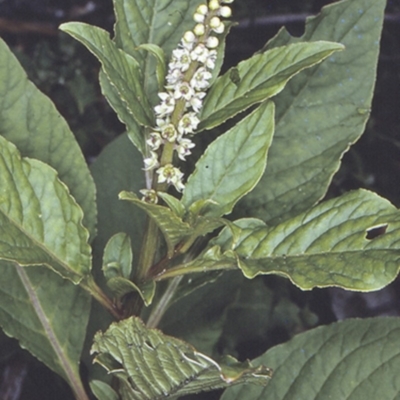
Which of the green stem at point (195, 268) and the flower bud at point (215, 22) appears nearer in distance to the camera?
the flower bud at point (215, 22)

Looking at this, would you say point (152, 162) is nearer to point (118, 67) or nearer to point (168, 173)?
point (168, 173)

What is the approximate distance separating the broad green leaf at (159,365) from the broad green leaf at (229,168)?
0.24 meters

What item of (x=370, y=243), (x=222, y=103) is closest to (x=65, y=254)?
(x=222, y=103)

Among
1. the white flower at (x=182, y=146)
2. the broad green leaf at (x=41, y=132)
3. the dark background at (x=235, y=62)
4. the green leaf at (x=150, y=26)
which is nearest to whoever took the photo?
the white flower at (x=182, y=146)

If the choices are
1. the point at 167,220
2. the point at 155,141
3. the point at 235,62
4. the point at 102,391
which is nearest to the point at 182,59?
the point at 155,141

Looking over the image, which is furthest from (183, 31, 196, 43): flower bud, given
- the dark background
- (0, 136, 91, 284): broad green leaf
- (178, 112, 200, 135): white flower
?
the dark background

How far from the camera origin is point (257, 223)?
1.26 m

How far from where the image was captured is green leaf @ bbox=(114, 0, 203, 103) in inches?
50.5

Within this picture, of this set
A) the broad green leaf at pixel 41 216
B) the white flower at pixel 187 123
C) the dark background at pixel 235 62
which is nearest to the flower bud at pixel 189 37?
the white flower at pixel 187 123

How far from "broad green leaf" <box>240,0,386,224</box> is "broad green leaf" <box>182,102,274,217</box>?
27 centimetres

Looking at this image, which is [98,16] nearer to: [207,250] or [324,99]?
[324,99]

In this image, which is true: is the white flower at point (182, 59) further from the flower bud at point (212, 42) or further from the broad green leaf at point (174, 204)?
the broad green leaf at point (174, 204)

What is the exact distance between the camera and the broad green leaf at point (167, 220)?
107 centimetres

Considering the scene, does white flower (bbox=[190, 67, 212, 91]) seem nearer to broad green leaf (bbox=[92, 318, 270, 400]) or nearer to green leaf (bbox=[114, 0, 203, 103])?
green leaf (bbox=[114, 0, 203, 103])
